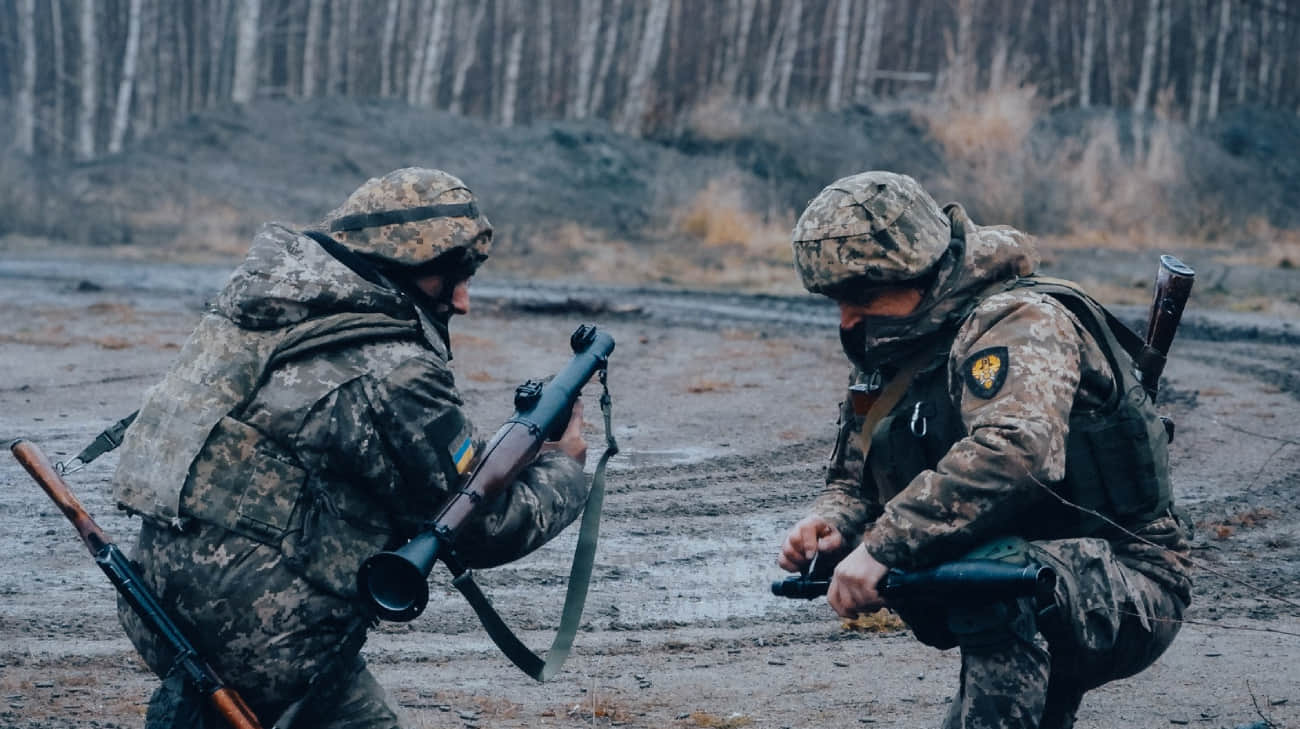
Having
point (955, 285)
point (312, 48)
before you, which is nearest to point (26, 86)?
point (312, 48)

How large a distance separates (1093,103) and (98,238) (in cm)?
2037

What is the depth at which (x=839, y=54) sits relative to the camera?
29.5 m

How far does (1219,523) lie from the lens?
661 cm

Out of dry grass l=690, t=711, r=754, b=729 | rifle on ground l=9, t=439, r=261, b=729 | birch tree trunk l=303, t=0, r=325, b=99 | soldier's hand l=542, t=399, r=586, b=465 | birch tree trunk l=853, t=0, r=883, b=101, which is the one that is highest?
birch tree trunk l=853, t=0, r=883, b=101

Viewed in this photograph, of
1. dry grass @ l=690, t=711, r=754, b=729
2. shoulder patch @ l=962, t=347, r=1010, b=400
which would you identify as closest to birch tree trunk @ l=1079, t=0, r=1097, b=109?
dry grass @ l=690, t=711, r=754, b=729

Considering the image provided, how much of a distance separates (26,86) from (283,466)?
28615 mm

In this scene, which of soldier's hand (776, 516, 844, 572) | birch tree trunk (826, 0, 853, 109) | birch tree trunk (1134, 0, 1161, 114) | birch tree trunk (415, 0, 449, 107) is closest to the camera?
soldier's hand (776, 516, 844, 572)

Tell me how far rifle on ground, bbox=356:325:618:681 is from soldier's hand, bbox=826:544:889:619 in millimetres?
762

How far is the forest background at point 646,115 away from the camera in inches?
856

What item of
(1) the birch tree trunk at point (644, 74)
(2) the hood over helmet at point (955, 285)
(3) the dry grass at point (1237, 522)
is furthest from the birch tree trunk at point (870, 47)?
(2) the hood over helmet at point (955, 285)

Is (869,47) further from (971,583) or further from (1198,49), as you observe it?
(971,583)

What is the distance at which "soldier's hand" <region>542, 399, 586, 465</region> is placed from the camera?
11.6 ft

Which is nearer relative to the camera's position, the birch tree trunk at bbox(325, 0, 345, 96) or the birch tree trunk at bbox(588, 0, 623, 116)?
the birch tree trunk at bbox(588, 0, 623, 116)

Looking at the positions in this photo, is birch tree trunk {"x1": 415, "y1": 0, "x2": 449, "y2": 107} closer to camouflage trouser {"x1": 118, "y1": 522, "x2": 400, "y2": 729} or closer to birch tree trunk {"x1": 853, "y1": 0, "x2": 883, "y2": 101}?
birch tree trunk {"x1": 853, "y1": 0, "x2": 883, "y2": 101}
